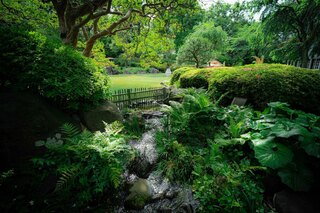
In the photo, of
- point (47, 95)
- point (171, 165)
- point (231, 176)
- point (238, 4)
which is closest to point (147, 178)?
point (171, 165)

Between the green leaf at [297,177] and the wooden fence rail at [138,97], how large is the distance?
6583 mm

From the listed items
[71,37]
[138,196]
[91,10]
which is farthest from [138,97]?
[138,196]

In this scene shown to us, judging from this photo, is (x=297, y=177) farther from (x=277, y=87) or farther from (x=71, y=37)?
(x=71, y=37)

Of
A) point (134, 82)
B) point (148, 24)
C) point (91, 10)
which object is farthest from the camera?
point (134, 82)

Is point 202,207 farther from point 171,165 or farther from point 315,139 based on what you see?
point 315,139

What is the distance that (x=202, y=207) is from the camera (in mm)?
2113

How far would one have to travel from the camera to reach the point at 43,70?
9.12 ft

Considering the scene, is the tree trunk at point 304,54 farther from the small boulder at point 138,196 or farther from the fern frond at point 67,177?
the fern frond at point 67,177

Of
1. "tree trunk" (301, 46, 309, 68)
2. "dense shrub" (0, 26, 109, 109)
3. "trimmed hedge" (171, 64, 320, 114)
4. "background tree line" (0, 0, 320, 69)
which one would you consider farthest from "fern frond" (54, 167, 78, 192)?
"tree trunk" (301, 46, 309, 68)

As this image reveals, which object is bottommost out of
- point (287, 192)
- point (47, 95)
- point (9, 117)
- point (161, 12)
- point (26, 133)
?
point (287, 192)

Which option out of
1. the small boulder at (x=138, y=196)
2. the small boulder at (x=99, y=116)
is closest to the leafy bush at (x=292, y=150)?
the small boulder at (x=138, y=196)

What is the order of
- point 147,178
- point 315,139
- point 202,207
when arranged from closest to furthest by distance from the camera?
point 202,207
point 315,139
point 147,178

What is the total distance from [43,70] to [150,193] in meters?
2.92

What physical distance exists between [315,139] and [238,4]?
14.5 metres
